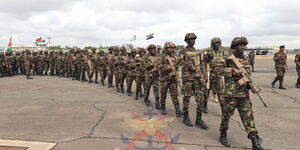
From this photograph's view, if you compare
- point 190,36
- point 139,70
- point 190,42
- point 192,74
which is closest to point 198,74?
point 192,74

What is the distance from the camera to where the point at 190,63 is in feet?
15.0

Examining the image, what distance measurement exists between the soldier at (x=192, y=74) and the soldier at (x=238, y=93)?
90 centimetres

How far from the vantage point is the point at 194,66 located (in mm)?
4527

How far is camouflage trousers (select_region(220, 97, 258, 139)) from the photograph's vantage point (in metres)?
3.37

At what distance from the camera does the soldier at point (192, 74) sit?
14.8ft

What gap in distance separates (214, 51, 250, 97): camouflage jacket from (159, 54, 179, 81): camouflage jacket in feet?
4.84

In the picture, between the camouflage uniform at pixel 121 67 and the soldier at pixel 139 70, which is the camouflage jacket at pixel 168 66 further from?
the camouflage uniform at pixel 121 67

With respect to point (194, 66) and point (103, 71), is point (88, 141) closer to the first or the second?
point (194, 66)

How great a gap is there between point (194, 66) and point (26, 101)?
244 inches

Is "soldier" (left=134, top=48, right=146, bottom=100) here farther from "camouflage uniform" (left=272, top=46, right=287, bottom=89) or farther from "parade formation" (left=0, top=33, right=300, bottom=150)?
"camouflage uniform" (left=272, top=46, right=287, bottom=89)

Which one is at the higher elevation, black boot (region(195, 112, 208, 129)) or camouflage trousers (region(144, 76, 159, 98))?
camouflage trousers (region(144, 76, 159, 98))

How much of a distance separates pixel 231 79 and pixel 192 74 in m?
1.11

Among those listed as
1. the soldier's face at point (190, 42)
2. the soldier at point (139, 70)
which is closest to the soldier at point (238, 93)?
the soldier's face at point (190, 42)

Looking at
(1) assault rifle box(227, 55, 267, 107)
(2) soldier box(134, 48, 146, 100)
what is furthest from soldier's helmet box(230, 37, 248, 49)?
(2) soldier box(134, 48, 146, 100)
